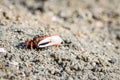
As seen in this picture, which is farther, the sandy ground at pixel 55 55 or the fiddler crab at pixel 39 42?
the fiddler crab at pixel 39 42

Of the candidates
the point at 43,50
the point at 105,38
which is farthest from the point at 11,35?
the point at 105,38

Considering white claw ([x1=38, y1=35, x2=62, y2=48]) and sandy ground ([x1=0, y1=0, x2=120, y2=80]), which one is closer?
sandy ground ([x1=0, y1=0, x2=120, y2=80])

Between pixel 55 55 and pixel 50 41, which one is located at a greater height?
pixel 50 41

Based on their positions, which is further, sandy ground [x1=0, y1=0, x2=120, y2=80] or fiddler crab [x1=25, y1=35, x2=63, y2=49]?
fiddler crab [x1=25, y1=35, x2=63, y2=49]

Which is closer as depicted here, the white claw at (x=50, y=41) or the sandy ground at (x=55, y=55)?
the sandy ground at (x=55, y=55)

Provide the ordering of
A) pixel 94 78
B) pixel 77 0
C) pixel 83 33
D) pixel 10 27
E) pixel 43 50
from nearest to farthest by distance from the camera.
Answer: pixel 94 78
pixel 43 50
pixel 10 27
pixel 83 33
pixel 77 0

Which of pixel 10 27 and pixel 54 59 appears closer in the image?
pixel 54 59

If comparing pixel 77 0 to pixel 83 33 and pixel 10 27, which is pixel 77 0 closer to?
pixel 83 33

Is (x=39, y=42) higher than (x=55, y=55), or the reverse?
(x=39, y=42)
